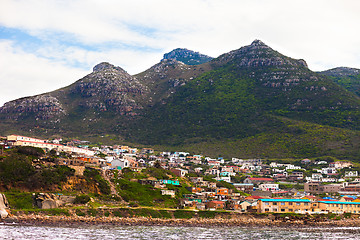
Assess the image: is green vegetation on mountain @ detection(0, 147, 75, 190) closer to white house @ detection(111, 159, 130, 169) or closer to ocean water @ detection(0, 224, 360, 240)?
ocean water @ detection(0, 224, 360, 240)

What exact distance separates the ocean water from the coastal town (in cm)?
1759

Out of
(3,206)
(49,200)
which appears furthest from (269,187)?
(3,206)

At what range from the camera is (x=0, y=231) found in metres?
69.1

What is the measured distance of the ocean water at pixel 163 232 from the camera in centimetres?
6900

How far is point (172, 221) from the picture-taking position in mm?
96438

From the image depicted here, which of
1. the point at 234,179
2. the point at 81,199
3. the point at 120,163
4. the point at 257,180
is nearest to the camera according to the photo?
the point at 81,199

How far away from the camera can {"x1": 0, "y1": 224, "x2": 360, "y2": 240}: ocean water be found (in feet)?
226

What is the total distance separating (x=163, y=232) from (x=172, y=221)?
1727cm

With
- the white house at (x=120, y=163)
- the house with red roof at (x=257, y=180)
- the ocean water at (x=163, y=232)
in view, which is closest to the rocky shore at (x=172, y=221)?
the ocean water at (x=163, y=232)

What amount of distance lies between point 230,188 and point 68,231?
76192 mm

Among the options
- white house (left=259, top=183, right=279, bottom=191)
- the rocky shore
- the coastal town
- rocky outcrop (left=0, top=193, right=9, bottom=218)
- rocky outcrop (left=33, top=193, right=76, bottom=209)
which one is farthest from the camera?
white house (left=259, top=183, right=279, bottom=191)

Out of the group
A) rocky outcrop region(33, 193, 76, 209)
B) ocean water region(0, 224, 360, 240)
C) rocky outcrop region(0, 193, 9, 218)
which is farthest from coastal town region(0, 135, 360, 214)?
ocean water region(0, 224, 360, 240)

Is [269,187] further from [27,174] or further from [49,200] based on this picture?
[49,200]

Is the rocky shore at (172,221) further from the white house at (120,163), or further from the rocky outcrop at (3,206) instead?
the white house at (120,163)
